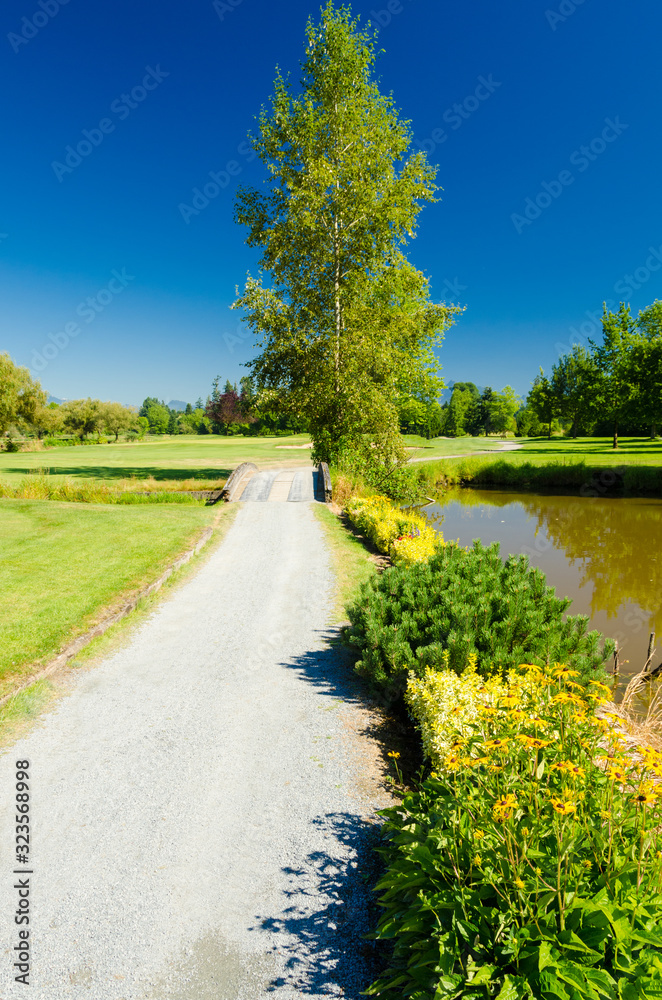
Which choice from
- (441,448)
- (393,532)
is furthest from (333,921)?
(441,448)

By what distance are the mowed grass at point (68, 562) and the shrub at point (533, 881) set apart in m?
4.69

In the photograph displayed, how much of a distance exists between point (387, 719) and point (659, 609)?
8149mm

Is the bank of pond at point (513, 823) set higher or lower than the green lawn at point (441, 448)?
lower

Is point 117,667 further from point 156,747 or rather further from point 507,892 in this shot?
point 507,892

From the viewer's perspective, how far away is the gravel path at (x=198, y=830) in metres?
2.70

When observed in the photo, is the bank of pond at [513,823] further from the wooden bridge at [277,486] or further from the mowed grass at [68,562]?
the wooden bridge at [277,486]

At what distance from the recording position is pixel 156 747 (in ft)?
14.9

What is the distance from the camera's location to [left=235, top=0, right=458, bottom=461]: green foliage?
17.7 m

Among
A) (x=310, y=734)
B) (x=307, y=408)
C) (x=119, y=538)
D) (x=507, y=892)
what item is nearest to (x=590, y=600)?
(x=310, y=734)

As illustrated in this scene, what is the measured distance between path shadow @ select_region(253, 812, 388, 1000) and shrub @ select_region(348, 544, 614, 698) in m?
1.88

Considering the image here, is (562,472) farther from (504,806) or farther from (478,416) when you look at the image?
(478,416)

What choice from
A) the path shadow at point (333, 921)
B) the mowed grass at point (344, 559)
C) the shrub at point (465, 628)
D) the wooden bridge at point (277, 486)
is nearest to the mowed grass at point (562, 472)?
the wooden bridge at point (277, 486)

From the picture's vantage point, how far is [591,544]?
1564 cm

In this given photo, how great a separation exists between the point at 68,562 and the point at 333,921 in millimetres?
8151
